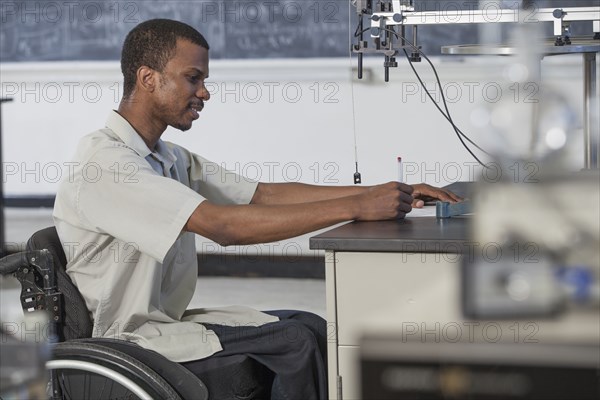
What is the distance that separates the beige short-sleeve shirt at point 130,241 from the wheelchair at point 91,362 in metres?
0.04

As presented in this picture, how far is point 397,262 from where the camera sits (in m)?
1.71

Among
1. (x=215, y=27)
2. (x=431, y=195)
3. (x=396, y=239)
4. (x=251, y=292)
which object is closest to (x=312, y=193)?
(x=431, y=195)

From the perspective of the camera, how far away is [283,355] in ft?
6.22

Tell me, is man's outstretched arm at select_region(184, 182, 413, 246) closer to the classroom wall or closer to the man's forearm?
the man's forearm

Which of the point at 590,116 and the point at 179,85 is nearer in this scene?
the point at 179,85

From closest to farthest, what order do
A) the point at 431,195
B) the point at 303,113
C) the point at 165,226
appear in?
the point at 165,226 → the point at 431,195 → the point at 303,113

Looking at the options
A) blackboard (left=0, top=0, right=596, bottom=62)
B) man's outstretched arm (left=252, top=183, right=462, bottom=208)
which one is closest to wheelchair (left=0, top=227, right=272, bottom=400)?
man's outstretched arm (left=252, top=183, right=462, bottom=208)

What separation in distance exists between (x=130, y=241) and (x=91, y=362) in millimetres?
254

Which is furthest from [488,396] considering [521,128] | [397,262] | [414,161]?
[414,161]

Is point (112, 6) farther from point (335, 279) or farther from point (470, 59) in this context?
point (335, 279)

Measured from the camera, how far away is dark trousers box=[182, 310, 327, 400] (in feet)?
6.11

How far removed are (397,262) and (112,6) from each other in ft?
12.9

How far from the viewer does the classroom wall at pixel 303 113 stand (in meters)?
4.77

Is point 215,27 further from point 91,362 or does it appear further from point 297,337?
point 91,362
